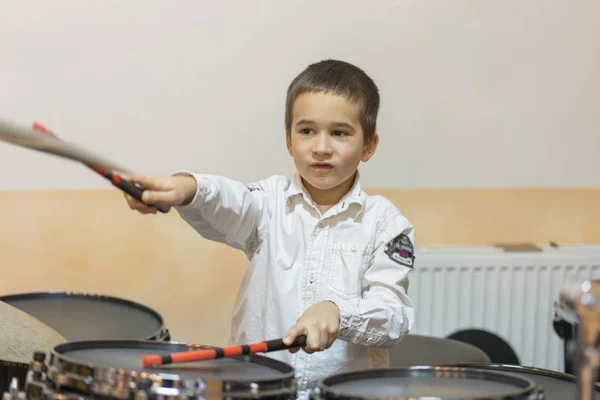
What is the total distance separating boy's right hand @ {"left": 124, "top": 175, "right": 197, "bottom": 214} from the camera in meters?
1.06

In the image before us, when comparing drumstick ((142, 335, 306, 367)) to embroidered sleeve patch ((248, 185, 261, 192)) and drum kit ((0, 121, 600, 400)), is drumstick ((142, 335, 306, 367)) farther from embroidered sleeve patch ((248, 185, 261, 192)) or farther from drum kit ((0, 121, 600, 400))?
embroidered sleeve patch ((248, 185, 261, 192))

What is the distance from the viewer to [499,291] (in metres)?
2.14

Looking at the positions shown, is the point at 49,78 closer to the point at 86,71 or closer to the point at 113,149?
the point at 86,71

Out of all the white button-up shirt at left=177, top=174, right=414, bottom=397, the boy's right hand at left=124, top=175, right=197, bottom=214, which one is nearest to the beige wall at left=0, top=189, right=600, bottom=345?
the white button-up shirt at left=177, top=174, right=414, bottom=397

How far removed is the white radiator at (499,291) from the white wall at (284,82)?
21cm

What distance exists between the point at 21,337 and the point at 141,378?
1.19 ft

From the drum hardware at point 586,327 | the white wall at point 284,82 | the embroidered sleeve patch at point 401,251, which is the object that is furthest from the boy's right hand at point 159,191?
the white wall at point 284,82

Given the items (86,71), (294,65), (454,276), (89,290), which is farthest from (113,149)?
(454,276)

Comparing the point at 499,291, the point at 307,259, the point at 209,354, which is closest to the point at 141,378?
the point at 209,354

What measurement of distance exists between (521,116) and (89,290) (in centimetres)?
118

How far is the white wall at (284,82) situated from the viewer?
1861 millimetres

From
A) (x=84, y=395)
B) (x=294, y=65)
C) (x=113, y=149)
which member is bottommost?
(x=84, y=395)

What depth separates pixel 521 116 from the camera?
2.22 metres

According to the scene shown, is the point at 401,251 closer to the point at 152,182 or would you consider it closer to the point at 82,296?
the point at 152,182
